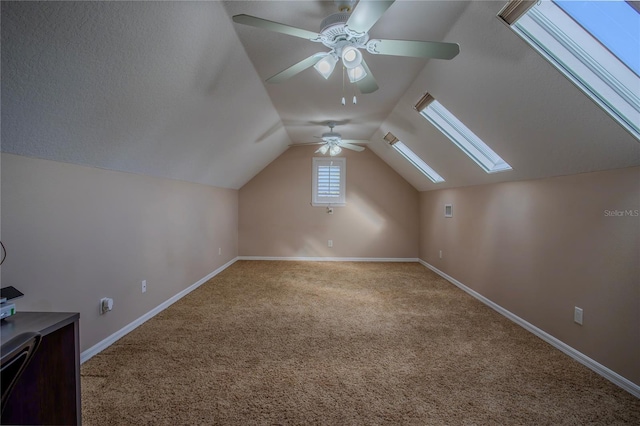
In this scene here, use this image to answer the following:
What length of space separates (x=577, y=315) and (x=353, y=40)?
2.63 metres

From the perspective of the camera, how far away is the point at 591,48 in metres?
1.68

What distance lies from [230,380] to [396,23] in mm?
2679

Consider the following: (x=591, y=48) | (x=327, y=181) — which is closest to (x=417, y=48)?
(x=591, y=48)

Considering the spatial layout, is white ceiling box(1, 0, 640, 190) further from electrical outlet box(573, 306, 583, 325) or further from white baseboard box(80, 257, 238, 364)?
white baseboard box(80, 257, 238, 364)

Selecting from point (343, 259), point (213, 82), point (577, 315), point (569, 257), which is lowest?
point (343, 259)

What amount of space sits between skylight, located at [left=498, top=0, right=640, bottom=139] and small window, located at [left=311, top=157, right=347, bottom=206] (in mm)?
→ 4641

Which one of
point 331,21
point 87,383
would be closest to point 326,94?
point 331,21

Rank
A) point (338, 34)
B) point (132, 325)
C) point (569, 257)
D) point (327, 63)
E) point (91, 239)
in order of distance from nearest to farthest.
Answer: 1. point (338, 34)
2. point (327, 63)
3. point (91, 239)
4. point (569, 257)
5. point (132, 325)

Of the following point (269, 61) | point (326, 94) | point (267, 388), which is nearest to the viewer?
point (267, 388)

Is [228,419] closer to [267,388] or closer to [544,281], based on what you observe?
[267,388]

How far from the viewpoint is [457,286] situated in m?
4.39

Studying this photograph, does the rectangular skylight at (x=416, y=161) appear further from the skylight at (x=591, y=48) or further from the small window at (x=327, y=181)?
the skylight at (x=591, y=48)

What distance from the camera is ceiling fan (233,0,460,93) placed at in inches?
54.6

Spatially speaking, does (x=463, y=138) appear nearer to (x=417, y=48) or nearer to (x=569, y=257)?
(x=569, y=257)
